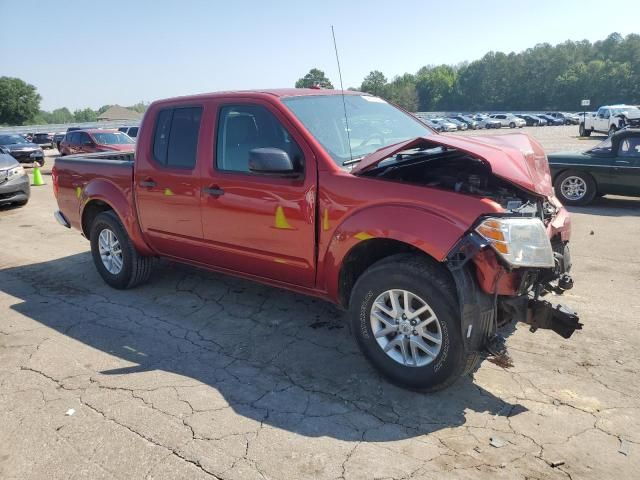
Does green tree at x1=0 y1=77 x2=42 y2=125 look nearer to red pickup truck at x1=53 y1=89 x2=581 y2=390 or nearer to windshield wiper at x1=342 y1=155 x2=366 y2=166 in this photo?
red pickup truck at x1=53 y1=89 x2=581 y2=390

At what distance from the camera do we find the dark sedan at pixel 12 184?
10945mm

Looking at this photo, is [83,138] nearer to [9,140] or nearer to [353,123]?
[9,140]

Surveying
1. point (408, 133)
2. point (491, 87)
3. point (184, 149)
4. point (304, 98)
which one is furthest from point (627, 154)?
point (491, 87)

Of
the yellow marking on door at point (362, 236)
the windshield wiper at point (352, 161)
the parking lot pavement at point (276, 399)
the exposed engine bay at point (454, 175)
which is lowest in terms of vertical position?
the parking lot pavement at point (276, 399)

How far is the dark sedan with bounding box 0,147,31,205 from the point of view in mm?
10945

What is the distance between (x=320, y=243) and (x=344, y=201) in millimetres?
387

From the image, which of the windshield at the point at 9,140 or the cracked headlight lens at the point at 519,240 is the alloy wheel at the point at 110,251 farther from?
the windshield at the point at 9,140

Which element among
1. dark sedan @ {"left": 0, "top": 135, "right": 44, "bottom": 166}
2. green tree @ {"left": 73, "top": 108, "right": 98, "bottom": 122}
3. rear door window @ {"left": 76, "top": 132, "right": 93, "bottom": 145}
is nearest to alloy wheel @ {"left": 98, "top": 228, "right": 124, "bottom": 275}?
rear door window @ {"left": 76, "top": 132, "right": 93, "bottom": 145}

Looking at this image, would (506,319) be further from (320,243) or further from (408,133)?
(408,133)

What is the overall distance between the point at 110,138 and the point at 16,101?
8942 cm

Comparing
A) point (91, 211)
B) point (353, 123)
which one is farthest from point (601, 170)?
point (91, 211)

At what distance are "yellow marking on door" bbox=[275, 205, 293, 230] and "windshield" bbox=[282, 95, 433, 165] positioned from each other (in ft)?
1.86

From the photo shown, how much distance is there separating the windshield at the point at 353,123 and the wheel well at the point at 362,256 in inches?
26.6

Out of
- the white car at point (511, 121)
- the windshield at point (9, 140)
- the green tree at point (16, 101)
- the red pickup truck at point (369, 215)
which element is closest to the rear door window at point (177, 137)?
the red pickup truck at point (369, 215)
